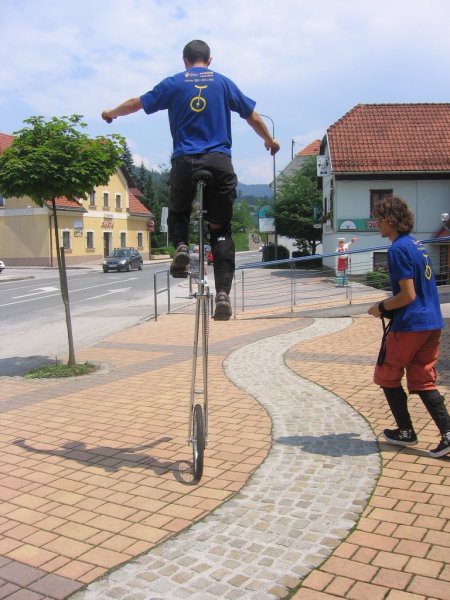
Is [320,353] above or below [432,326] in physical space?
below

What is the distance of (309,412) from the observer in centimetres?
560

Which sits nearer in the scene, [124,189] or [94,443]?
[94,443]

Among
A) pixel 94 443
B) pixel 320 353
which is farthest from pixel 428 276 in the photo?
pixel 320 353

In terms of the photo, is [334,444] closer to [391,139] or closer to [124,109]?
[124,109]

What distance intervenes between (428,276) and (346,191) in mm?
25330

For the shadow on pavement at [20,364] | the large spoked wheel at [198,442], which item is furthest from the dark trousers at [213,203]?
the shadow on pavement at [20,364]

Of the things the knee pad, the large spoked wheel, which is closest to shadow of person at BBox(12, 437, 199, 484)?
the large spoked wheel

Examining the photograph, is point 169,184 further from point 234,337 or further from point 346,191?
point 346,191

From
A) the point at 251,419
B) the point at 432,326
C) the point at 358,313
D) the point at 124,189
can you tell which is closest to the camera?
the point at 432,326

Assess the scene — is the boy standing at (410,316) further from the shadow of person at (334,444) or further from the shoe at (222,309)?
the shoe at (222,309)

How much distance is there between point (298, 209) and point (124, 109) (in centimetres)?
3444

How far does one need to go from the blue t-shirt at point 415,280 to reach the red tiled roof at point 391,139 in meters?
24.5

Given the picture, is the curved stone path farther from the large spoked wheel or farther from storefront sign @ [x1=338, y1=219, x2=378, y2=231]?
storefront sign @ [x1=338, y1=219, x2=378, y2=231]

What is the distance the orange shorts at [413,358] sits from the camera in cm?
421
